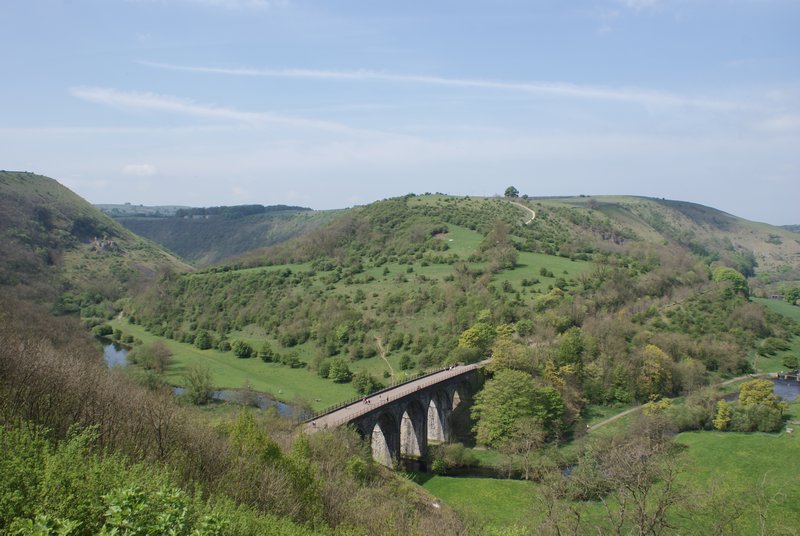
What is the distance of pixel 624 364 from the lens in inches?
3179

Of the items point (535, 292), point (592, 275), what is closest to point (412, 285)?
point (535, 292)

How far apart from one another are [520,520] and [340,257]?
106 metres

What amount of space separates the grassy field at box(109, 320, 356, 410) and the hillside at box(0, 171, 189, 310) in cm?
4533

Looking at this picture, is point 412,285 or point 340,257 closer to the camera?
point 412,285

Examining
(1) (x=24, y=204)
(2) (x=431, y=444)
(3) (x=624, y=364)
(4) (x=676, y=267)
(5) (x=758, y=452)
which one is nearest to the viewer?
(5) (x=758, y=452)

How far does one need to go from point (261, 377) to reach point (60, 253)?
337ft

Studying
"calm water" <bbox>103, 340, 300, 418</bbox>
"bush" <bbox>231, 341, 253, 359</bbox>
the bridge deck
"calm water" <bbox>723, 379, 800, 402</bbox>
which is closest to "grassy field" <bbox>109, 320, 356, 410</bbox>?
"bush" <bbox>231, 341, 253, 359</bbox>

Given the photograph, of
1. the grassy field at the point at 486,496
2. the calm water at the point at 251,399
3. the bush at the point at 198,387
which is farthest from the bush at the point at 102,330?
the grassy field at the point at 486,496

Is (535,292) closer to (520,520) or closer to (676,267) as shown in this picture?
(676,267)

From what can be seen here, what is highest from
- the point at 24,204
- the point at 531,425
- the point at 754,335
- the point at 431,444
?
the point at 24,204

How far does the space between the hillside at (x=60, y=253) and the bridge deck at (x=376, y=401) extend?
9250 centimetres

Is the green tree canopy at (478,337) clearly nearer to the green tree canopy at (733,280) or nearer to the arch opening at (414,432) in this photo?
the arch opening at (414,432)

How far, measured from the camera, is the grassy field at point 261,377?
3155 inches

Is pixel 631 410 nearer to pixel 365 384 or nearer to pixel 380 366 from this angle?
pixel 365 384
